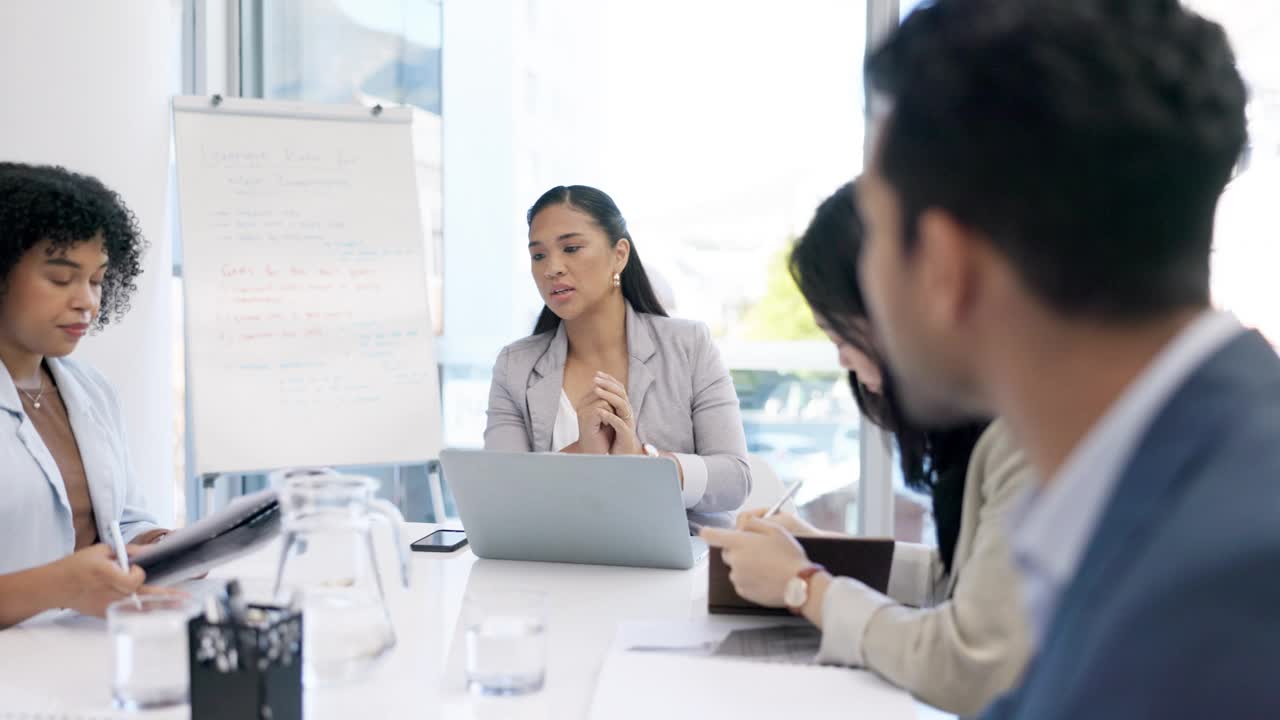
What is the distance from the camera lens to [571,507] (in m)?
1.65

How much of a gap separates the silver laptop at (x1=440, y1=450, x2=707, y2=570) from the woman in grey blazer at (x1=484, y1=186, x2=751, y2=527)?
2.06ft

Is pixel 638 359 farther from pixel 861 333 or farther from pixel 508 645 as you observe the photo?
pixel 508 645

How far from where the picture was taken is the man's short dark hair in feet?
1.89

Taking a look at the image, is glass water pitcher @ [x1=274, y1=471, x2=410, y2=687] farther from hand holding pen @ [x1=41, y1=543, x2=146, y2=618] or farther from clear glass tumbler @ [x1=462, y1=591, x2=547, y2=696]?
hand holding pen @ [x1=41, y1=543, x2=146, y2=618]

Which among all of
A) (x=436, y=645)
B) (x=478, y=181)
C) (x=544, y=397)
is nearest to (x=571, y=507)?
(x=436, y=645)

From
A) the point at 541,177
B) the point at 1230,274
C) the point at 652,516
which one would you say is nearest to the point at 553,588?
the point at 652,516

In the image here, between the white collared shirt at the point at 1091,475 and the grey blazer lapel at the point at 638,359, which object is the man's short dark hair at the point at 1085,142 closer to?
the white collared shirt at the point at 1091,475

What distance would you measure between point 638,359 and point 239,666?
1651mm

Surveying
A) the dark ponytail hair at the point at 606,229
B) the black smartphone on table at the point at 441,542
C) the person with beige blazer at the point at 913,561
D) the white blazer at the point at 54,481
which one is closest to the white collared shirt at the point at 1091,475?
the person with beige blazer at the point at 913,561

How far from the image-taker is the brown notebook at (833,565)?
140 cm

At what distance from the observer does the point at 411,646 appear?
1.33m

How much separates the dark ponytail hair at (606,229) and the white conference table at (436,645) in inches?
40.3

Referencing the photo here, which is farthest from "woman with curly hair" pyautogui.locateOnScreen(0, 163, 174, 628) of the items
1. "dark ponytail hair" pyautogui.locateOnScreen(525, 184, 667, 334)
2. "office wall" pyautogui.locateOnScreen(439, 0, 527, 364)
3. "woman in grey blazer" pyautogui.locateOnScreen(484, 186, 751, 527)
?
"office wall" pyautogui.locateOnScreen(439, 0, 527, 364)

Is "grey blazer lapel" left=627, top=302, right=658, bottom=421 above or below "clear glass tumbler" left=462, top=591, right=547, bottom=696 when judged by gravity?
above
